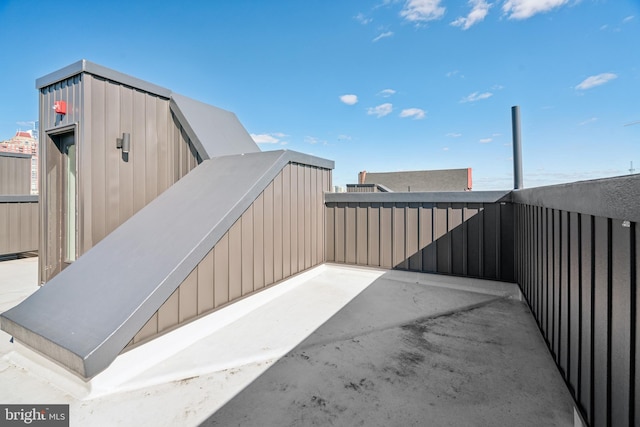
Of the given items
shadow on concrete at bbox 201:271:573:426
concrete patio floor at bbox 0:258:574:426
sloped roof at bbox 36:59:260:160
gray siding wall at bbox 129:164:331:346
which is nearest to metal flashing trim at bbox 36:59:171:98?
sloped roof at bbox 36:59:260:160

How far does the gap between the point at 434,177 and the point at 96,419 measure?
27.7 metres

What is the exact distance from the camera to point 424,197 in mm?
4555

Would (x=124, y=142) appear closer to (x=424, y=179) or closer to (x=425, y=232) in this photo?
(x=425, y=232)

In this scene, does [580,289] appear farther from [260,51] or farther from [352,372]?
[260,51]

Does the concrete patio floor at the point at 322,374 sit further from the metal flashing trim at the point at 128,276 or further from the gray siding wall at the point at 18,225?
the gray siding wall at the point at 18,225

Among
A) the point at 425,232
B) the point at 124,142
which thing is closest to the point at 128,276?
the point at 124,142

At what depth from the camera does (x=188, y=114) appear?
16.1 feet

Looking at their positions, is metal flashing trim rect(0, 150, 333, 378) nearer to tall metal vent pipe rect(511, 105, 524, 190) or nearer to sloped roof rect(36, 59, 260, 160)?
sloped roof rect(36, 59, 260, 160)

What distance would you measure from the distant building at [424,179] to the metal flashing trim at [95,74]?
20062 millimetres

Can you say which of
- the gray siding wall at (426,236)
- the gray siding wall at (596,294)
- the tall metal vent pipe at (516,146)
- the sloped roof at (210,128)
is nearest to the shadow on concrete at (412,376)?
the gray siding wall at (596,294)

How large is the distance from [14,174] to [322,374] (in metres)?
11.9

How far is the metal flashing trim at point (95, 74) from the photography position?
3.71 meters

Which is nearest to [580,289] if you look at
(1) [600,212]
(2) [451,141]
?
(1) [600,212]

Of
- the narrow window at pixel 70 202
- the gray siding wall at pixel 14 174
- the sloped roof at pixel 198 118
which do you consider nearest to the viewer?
the sloped roof at pixel 198 118
